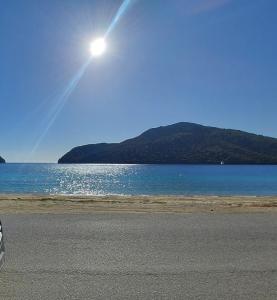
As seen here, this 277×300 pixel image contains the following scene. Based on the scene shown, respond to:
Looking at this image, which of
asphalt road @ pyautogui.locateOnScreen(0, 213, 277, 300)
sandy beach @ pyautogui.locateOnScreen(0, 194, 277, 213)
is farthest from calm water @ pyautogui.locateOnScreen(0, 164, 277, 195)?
asphalt road @ pyautogui.locateOnScreen(0, 213, 277, 300)

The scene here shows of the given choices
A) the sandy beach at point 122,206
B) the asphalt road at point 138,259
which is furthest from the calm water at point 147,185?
the asphalt road at point 138,259

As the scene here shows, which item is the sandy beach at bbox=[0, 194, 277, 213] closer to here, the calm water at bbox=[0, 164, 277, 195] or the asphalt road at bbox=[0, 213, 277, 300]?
the asphalt road at bbox=[0, 213, 277, 300]

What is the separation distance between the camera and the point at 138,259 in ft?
28.1

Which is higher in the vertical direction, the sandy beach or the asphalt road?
the sandy beach

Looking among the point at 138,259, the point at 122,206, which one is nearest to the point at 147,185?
the point at 122,206

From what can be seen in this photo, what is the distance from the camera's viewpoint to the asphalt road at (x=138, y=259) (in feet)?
21.6

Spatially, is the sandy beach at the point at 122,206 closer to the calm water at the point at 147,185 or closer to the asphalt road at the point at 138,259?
the asphalt road at the point at 138,259

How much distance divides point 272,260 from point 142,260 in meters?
2.44

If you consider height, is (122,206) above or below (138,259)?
above

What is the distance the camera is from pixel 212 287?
680cm

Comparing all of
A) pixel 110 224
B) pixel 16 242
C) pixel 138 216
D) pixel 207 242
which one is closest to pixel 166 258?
pixel 207 242

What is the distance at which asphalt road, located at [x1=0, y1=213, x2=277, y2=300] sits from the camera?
21.6ft

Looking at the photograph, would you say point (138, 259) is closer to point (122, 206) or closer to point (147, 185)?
point (122, 206)

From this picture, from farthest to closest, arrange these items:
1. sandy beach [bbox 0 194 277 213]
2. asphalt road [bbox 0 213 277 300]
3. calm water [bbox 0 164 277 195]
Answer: calm water [bbox 0 164 277 195], sandy beach [bbox 0 194 277 213], asphalt road [bbox 0 213 277 300]
